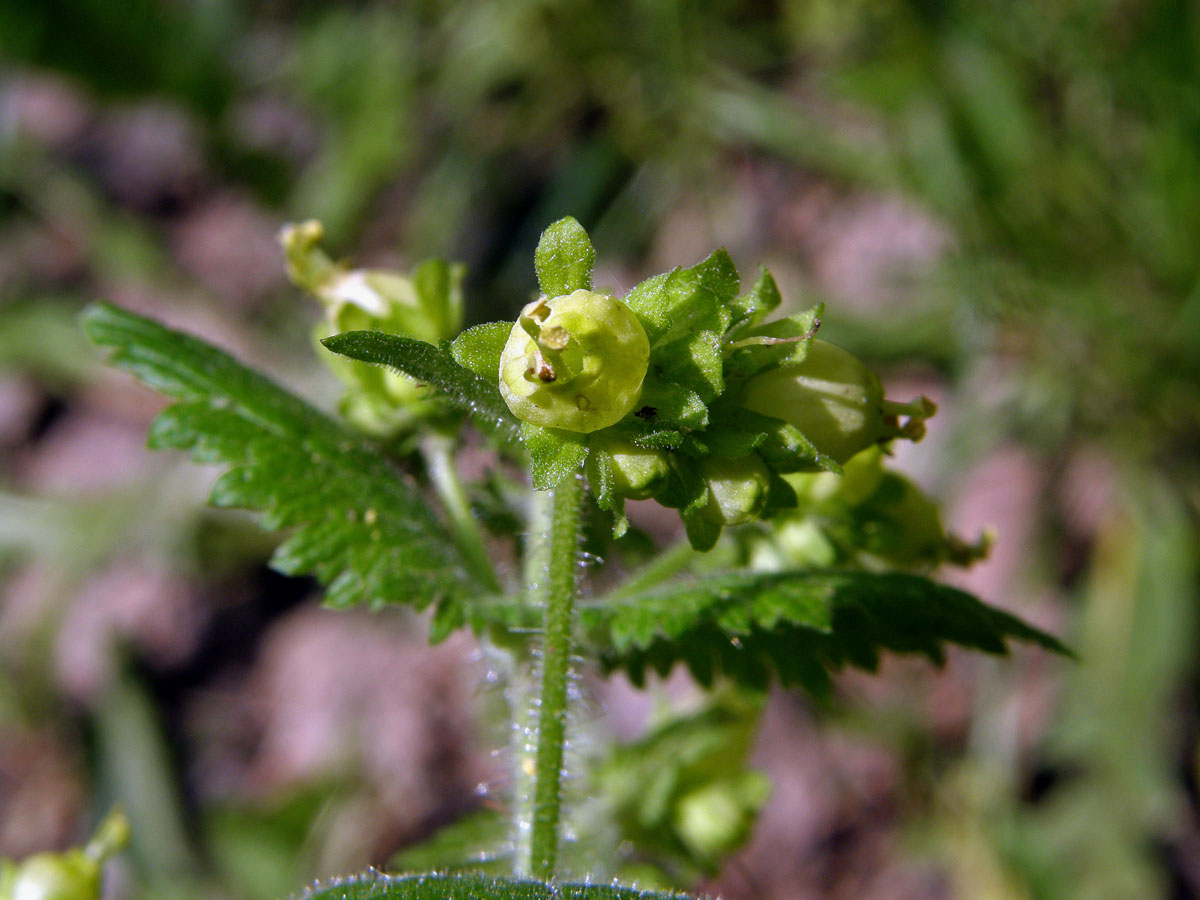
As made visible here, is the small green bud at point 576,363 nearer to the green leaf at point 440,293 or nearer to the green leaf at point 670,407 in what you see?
the green leaf at point 670,407

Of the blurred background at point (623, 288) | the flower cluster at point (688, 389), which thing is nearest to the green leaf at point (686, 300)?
the flower cluster at point (688, 389)

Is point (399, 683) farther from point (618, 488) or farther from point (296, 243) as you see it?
point (618, 488)

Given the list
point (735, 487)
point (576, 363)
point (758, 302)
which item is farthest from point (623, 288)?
point (576, 363)

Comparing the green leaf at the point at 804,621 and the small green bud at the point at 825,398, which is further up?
the small green bud at the point at 825,398

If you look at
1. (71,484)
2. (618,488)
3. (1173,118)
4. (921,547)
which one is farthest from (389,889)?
(71,484)

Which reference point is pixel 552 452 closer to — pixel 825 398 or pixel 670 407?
pixel 670 407

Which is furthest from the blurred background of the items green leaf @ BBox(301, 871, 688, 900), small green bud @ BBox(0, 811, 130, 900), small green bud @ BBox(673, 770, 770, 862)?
green leaf @ BBox(301, 871, 688, 900)

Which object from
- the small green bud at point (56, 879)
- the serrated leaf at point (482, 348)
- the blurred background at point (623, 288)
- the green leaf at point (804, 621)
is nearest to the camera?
the serrated leaf at point (482, 348)

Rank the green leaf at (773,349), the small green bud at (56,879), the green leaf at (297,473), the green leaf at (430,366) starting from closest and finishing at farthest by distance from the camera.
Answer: the green leaf at (430,366) < the green leaf at (773,349) < the green leaf at (297,473) < the small green bud at (56,879)
